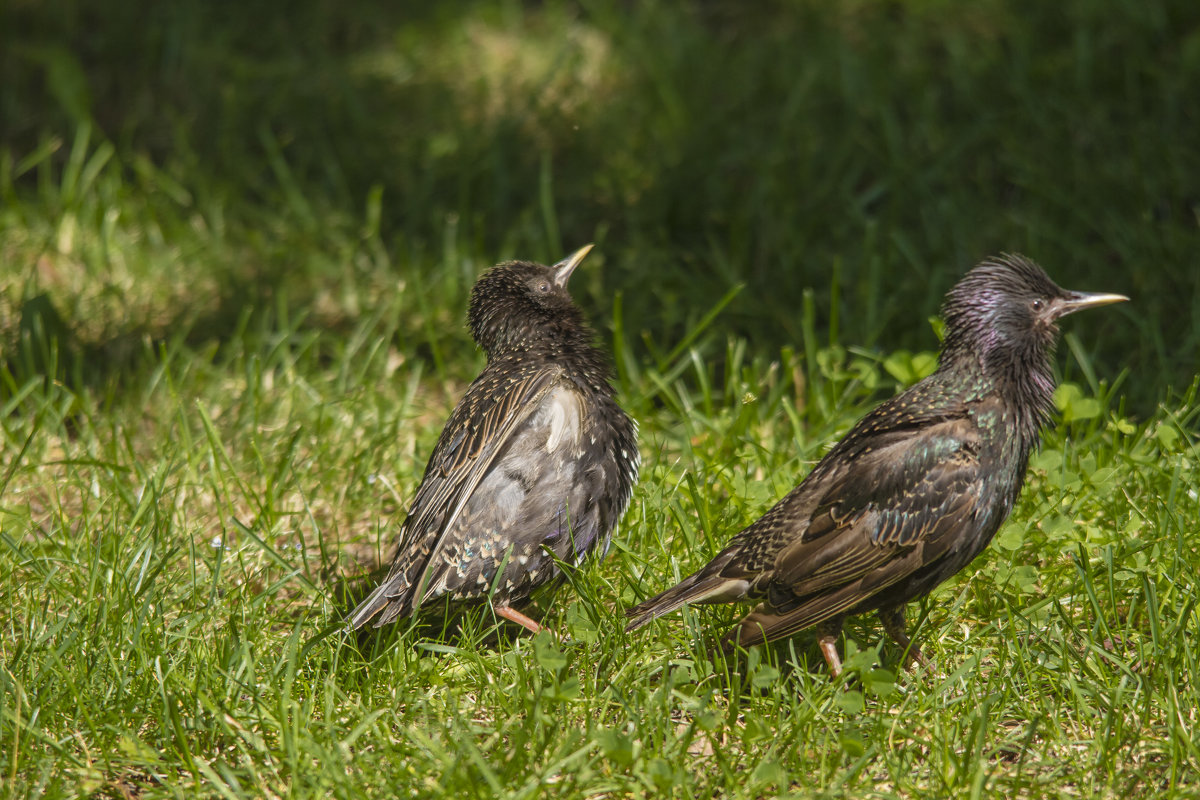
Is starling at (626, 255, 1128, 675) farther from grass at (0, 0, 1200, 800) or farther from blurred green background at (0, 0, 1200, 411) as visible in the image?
blurred green background at (0, 0, 1200, 411)

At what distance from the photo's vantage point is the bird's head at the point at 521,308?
4.56m

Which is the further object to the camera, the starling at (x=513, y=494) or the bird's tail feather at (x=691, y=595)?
the starling at (x=513, y=494)

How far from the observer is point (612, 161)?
6684 millimetres

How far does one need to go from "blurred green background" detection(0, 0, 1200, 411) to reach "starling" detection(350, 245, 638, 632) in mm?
1127

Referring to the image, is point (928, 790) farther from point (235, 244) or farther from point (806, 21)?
point (806, 21)

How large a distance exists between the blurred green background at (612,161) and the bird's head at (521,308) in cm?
73

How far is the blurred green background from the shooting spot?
582cm

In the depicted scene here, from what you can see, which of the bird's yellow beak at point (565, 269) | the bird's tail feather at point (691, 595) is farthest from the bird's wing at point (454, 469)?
the bird's tail feather at point (691, 595)

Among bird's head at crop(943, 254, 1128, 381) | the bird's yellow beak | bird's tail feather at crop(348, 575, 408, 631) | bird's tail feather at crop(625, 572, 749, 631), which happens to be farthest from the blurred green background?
bird's tail feather at crop(348, 575, 408, 631)

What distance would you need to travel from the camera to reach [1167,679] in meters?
3.53

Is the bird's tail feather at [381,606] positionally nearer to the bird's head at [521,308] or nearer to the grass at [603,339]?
the grass at [603,339]

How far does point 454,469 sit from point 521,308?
759mm

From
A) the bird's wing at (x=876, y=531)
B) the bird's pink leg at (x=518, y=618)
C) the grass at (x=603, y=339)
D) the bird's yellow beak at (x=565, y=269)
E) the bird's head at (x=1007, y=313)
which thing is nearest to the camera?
the grass at (x=603, y=339)

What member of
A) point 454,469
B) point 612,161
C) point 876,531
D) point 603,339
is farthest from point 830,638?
point 612,161
